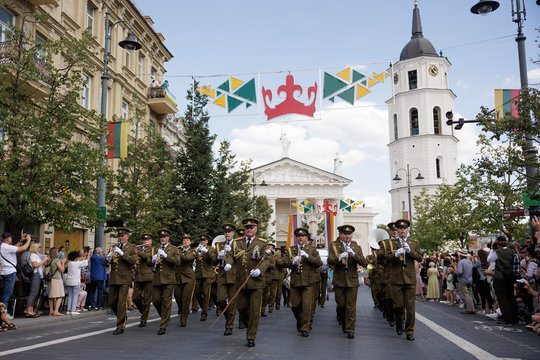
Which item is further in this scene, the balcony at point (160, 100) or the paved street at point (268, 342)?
the balcony at point (160, 100)

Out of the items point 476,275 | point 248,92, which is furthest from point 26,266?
point 476,275

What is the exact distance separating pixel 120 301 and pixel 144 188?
487 inches

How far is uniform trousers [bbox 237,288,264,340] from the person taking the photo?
9.55m

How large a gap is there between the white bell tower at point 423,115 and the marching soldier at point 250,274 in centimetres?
6840

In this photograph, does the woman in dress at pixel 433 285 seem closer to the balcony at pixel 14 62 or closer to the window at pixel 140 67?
the balcony at pixel 14 62

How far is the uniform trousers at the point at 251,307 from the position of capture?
31.3ft

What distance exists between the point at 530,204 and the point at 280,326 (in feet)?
22.8

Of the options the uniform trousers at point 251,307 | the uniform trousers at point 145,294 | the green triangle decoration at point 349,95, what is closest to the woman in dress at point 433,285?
the green triangle decoration at point 349,95

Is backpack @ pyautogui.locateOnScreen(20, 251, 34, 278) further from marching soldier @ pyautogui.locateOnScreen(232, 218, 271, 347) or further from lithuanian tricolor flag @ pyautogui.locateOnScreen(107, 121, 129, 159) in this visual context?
marching soldier @ pyautogui.locateOnScreen(232, 218, 271, 347)

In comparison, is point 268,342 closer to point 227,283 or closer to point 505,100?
point 227,283

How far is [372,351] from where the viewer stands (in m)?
9.12

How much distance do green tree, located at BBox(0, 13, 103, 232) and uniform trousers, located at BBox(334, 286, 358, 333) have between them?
8.32 meters

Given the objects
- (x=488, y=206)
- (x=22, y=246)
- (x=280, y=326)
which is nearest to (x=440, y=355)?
(x=280, y=326)

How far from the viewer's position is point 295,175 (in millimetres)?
84000
